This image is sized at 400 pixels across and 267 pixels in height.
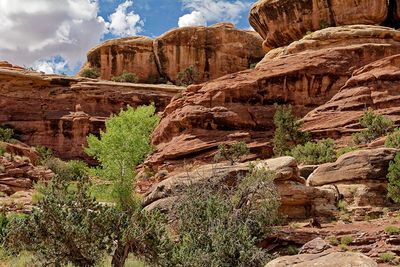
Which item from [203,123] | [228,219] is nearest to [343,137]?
[203,123]

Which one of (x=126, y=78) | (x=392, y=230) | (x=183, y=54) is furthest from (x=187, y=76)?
(x=392, y=230)

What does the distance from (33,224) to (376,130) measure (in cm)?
2385

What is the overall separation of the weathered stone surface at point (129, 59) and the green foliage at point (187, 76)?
15.8 feet

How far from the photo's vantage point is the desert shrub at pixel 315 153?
26.2m

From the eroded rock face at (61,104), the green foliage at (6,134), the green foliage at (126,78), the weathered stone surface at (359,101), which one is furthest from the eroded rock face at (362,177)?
the green foliage at (126,78)

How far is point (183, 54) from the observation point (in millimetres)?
61031

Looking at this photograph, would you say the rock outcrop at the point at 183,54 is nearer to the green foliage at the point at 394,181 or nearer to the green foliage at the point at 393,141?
the green foliage at the point at 393,141

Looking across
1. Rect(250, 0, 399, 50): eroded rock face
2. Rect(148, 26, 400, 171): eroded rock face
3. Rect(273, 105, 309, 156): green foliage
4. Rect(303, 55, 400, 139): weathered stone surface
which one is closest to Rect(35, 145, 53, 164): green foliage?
Rect(148, 26, 400, 171): eroded rock face

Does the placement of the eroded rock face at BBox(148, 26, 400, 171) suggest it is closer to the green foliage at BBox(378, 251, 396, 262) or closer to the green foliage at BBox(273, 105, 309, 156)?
the green foliage at BBox(273, 105, 309, 156)

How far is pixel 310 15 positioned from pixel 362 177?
2778cm

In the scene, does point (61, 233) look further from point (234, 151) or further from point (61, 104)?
point (61, 104)

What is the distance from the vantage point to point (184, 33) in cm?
6062

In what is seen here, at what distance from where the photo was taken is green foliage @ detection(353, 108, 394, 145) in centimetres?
2792

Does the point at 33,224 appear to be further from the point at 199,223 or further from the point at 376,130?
the point at 376,130
